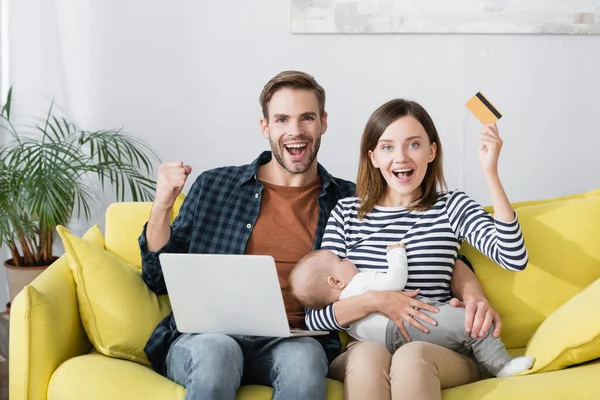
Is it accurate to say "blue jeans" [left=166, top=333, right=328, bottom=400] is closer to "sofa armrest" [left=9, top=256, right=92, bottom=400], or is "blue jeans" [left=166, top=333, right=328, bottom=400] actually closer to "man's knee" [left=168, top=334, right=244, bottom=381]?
"man's knee" [left=168, top=334, right=244, bottom=381]

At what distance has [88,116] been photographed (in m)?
3.15

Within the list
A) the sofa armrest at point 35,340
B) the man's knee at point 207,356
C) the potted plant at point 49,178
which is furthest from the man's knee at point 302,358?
the potted plant at point 49,178

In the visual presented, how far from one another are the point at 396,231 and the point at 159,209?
64 centimetres

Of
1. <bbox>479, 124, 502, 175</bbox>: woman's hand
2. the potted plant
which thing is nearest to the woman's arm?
<bbox>479, 124, 502, 175</bbox>: woman's hand

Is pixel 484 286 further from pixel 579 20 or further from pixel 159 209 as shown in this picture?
pixel 579 20

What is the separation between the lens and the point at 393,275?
189cm

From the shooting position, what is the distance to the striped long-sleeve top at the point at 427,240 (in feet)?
6.35

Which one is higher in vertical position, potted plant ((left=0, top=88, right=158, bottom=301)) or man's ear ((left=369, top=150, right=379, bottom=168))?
man's ear ((left=369, top=150, right=379, bottom=168))

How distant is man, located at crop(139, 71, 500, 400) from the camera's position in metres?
1.99

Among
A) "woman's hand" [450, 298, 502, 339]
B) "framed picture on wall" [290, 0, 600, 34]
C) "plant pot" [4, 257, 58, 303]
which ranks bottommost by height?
"plant pot" [4, 257, 58, 303]

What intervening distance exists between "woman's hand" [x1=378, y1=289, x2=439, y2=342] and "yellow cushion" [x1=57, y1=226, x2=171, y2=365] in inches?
24.7

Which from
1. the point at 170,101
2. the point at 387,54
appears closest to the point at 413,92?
the point at 387,54

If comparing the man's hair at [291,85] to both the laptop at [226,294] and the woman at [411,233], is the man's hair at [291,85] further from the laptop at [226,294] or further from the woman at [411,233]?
the laptop at [226,294]

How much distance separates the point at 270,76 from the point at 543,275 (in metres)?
1.43
